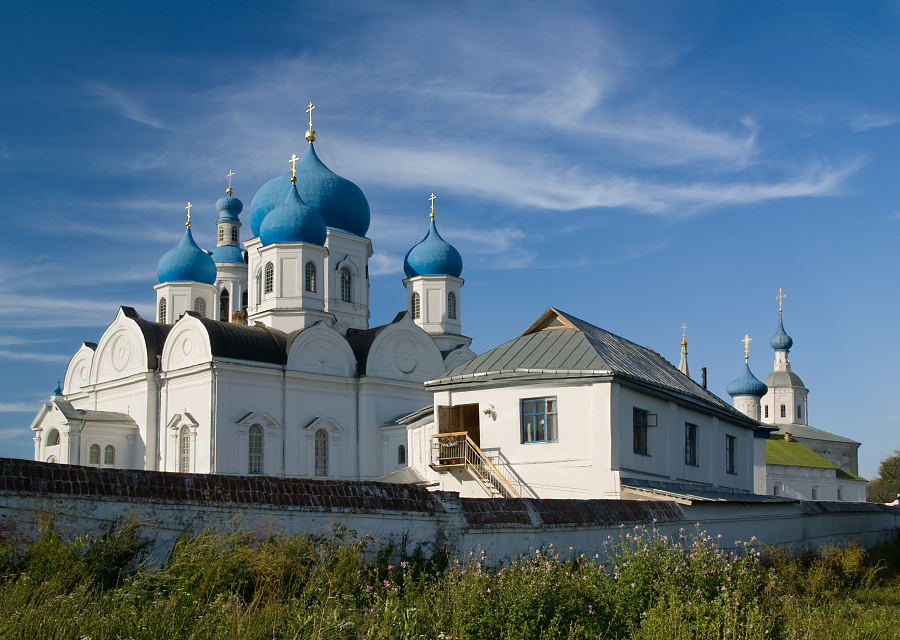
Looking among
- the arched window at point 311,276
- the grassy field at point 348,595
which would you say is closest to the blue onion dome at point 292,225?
the arched window at point 311,276

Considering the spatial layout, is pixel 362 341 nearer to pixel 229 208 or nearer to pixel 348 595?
pixel 229 208

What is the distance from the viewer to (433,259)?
124 ft

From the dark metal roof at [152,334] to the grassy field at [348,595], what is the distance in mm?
22203

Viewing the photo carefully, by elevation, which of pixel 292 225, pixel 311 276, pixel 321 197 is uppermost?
pixel 321 197

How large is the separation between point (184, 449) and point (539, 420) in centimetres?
1466

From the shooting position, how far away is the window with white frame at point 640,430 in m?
16.7

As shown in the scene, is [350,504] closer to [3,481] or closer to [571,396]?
[3,481]

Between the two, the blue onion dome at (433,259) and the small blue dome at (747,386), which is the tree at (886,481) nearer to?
the small blue dome at (747,386)

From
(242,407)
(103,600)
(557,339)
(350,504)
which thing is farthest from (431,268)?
(103,600)

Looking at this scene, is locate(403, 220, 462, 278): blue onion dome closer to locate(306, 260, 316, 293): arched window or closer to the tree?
locate(306, 260, 316, 293): arched window

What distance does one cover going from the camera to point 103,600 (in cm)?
671

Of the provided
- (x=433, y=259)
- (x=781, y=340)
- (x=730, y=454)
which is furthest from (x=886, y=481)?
(x=730, y=454)

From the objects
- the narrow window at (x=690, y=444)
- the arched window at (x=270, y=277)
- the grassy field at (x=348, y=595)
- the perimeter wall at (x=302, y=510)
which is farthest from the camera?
the arched window at (x=270, y=277)

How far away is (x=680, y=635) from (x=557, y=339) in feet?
34.7
